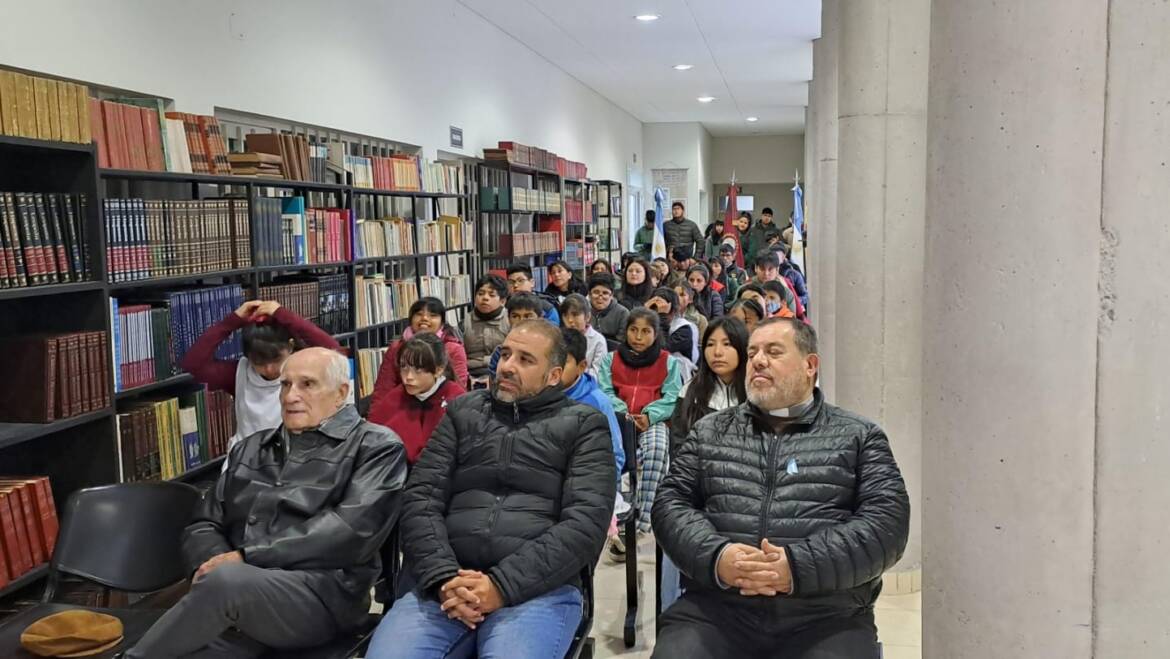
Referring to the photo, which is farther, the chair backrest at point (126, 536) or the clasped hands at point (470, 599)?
the chair backrest at point (126, 536)

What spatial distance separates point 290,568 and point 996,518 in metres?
1.83

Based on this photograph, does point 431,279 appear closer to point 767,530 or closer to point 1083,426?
point 767,530

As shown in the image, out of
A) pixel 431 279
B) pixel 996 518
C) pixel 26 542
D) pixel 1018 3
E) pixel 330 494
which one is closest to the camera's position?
pixel 1018 3

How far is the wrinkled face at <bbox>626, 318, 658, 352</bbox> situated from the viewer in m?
5.02

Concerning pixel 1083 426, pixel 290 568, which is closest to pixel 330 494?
pixel 290 568

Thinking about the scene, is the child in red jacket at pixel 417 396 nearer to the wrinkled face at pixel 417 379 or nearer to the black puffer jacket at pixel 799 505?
the wrinkled face at pixel 417 379

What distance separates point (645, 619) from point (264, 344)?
197 centimetres

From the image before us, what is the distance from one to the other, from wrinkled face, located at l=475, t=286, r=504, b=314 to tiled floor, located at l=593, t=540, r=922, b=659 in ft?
7.48

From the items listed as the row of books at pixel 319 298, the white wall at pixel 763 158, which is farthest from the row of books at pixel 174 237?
the white wall at pixel 763 158

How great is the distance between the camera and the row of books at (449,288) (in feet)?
26.5

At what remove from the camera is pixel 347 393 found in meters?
3.12

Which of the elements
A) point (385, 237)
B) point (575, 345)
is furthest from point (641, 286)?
point (575, 345)

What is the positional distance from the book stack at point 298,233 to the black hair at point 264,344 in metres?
1.23

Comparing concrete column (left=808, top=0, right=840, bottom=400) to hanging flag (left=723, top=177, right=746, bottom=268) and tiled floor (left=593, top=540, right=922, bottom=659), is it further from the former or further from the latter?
hanging flag (left=723, top=177, right=746, bottom=268)
